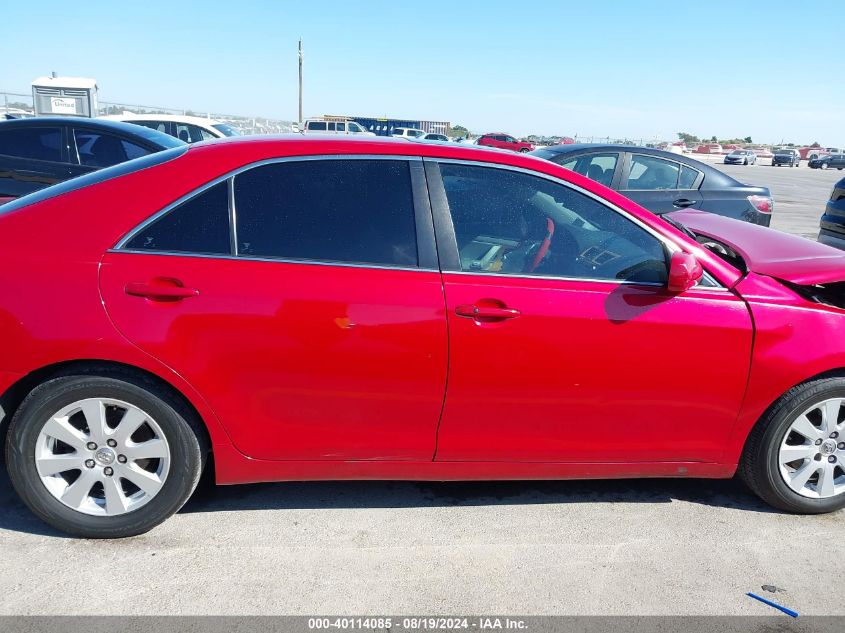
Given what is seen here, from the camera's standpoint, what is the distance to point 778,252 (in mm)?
3586

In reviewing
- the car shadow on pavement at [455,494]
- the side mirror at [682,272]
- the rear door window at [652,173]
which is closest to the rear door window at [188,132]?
the rear door window at [652,173]

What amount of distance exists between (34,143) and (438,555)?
7170mm

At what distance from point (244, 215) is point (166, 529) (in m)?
1.38

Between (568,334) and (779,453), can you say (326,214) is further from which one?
(779,453)

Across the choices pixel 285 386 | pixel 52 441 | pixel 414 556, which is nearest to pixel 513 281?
pixel 285 386

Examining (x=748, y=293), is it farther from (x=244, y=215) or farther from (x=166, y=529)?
(x=166, y=529)

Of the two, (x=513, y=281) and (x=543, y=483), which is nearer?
(x=513, y=281)

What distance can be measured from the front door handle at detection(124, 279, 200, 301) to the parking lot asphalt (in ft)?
3.36

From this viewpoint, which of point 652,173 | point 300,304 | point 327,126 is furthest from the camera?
point 327,126

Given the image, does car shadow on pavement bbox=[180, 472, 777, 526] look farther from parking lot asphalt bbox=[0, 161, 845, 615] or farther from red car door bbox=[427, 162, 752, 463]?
red car door bbox=[427, 162, 752, 463]

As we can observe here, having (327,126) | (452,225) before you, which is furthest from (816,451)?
(327,126)

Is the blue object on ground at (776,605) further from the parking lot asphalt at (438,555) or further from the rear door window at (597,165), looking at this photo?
the rear door window at (597,165)

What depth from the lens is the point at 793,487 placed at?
3252 mm

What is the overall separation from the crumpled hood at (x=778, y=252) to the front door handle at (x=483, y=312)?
1.33 metres
